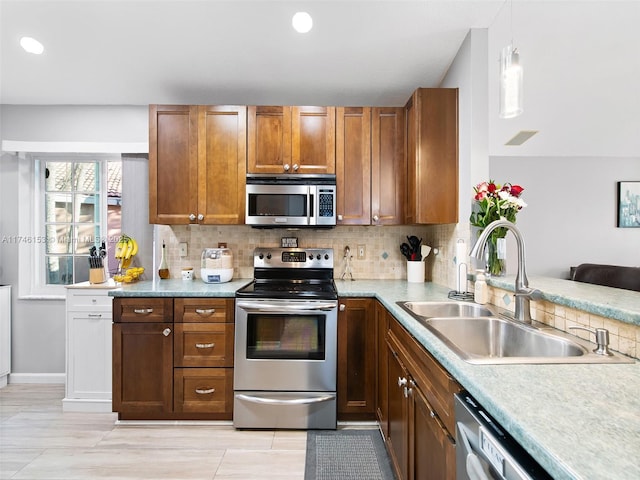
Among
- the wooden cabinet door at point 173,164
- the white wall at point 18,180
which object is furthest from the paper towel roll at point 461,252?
the white wall at point 18,180

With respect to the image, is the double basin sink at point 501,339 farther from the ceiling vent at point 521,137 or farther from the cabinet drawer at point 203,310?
the ceiling vent at point 521,137

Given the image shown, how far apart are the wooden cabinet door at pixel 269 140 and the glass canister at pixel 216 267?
702 millimetres

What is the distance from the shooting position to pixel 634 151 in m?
3.89

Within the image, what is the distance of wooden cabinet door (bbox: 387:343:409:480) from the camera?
1.53 m

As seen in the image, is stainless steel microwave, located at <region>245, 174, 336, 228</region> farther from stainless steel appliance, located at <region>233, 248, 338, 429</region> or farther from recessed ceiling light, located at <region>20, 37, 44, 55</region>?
recessed ceiling light, located at <region>20, 37, 44, 55</region>

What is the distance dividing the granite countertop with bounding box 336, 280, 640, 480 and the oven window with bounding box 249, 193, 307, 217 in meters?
1.68

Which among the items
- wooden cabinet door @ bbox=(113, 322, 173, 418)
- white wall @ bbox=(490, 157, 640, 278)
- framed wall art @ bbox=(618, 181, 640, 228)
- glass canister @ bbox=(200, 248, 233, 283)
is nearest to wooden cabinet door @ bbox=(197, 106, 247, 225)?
glass canister @ bbox=(200, 248, 233, 283)

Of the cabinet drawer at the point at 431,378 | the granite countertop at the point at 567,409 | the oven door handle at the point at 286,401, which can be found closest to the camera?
the granite countertop at the point at 567,409

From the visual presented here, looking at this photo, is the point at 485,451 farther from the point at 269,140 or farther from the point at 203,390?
the point at 269,140

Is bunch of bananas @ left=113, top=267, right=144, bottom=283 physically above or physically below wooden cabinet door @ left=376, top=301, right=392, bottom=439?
above

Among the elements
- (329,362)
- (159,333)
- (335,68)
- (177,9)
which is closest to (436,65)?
(335,68)

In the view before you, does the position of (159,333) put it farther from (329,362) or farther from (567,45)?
(567,45)

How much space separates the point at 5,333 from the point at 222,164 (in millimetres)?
2449

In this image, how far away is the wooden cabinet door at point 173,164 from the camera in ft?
8.73
